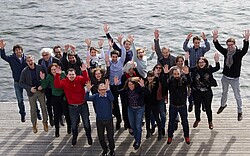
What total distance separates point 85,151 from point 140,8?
798 inches

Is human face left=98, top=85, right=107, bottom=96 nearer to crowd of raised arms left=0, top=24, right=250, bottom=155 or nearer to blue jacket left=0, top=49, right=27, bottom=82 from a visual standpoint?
crowd of raised arms left=0, top=24, right=250, bottom=155

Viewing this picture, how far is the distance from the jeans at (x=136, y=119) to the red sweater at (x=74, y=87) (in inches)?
40.7

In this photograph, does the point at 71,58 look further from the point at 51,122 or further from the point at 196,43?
the point at 196,43

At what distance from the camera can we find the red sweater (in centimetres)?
975

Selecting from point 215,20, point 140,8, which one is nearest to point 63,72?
point 215,20

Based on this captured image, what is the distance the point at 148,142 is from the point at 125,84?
1.62m

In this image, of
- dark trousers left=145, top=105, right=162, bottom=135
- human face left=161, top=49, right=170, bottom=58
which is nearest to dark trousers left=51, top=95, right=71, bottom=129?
dark trousers left=145, top=105, right=162, bottom=135

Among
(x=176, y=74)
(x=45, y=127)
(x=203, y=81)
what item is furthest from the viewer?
(x=45, y=127)

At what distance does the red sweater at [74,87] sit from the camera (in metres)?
9.75

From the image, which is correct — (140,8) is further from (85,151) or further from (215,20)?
(85,151)

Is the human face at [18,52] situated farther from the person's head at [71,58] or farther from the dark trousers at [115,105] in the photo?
the dark trousers at [115,105]

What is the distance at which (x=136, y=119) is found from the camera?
9.92 m

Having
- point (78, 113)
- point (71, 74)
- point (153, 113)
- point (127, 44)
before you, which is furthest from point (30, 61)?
point (153, 113)

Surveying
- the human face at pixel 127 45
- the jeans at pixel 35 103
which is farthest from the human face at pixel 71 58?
the human face at pixel 127 45
